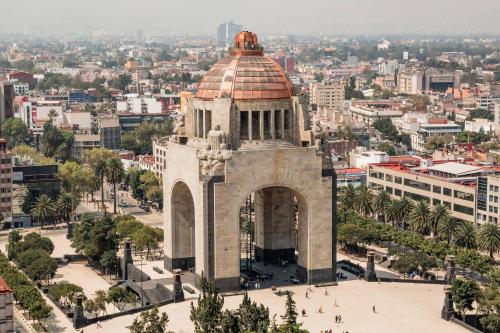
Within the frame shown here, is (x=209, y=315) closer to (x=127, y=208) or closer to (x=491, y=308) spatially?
(x=491, y=308)

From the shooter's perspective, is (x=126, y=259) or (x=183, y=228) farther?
(x=126, y=259)

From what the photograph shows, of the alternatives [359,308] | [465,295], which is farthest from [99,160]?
[465,295]

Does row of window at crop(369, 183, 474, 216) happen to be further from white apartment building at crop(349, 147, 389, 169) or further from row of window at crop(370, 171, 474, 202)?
white apartment building at crop(349, 147, 389, 169)

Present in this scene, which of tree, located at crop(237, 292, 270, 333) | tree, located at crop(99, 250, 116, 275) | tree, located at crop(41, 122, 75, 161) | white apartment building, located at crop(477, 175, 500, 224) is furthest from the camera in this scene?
tree, located at crop(41, 122, 75, 161)

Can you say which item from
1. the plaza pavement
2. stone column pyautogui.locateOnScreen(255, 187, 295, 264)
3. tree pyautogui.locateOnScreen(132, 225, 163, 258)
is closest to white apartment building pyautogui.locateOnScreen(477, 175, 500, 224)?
the plaza pavement

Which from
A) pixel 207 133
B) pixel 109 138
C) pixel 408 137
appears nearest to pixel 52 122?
pixel 109 138

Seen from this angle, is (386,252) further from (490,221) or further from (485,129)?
(485,129)
